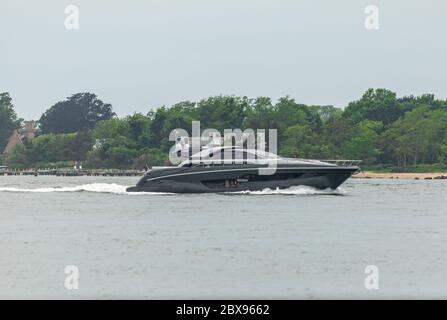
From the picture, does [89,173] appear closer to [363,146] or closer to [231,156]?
[363,146]

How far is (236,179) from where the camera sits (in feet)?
224

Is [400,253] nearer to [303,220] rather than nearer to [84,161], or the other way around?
[303,220]

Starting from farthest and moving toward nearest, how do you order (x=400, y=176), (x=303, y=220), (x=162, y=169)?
(x=400, y=176) → (x=162, y=169) → (x=303, y=220)

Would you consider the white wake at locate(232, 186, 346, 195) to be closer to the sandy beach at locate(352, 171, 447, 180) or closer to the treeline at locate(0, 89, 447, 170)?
the sandy beach at locate(352, 171, 447, 180)

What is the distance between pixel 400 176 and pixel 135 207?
74171 mm

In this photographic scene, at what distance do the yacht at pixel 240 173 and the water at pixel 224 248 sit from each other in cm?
428

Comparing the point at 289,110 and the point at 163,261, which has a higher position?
the point at 289,110

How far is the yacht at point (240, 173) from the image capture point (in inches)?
2625

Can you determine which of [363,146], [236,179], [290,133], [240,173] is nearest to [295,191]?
[240,173]

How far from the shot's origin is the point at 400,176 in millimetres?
127875

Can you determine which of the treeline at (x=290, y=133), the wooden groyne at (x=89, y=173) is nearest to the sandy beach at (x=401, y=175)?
the treeline at (x=290, y=133)

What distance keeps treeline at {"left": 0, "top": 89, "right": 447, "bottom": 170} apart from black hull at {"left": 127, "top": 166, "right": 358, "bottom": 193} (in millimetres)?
69815

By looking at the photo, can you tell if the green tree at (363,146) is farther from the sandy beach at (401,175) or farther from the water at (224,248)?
the water at (224,248)
